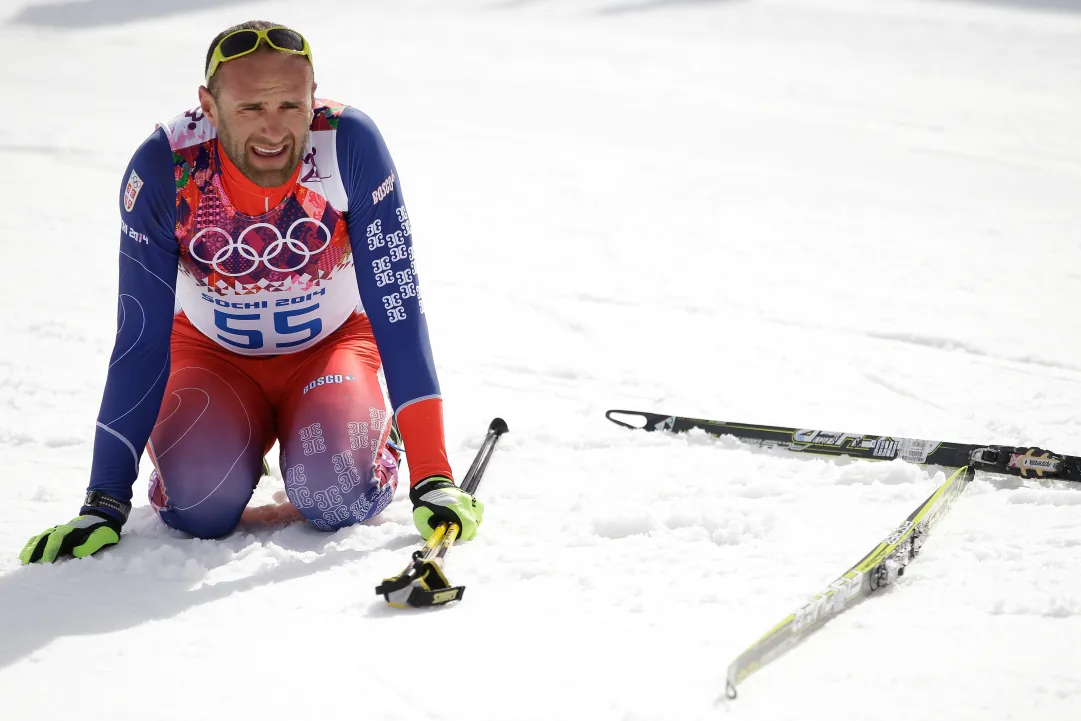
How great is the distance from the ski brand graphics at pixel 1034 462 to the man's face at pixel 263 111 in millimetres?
2209

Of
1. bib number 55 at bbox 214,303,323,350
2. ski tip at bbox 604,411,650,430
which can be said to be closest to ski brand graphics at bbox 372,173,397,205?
bib number 55 at bbox 214,303,323,350

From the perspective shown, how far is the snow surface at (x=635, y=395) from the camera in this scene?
2.13 metres

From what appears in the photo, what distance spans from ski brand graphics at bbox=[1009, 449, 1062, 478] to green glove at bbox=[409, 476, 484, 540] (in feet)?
5.24

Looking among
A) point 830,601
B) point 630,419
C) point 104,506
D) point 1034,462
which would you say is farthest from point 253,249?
point 1034,462

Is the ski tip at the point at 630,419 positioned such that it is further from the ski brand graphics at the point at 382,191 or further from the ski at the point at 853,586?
the ski brand graphics at the point at 382,191

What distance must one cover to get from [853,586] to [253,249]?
175cm

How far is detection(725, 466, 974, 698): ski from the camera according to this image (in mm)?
2082

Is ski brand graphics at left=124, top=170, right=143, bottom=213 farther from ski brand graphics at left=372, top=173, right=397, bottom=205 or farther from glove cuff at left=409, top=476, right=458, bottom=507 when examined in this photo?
glove cuff at left=409, top=476, right=458, bottom=507

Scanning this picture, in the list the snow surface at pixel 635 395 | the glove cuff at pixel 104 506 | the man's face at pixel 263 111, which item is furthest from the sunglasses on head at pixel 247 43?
the snow surface at pixel 635 395

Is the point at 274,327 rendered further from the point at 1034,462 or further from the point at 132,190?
the point at 1034,462

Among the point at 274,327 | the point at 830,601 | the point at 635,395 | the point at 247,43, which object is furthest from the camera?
the point at 635,395

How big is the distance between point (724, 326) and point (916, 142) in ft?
15.2

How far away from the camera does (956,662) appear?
212 centimetres

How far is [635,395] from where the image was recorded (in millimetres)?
4141
